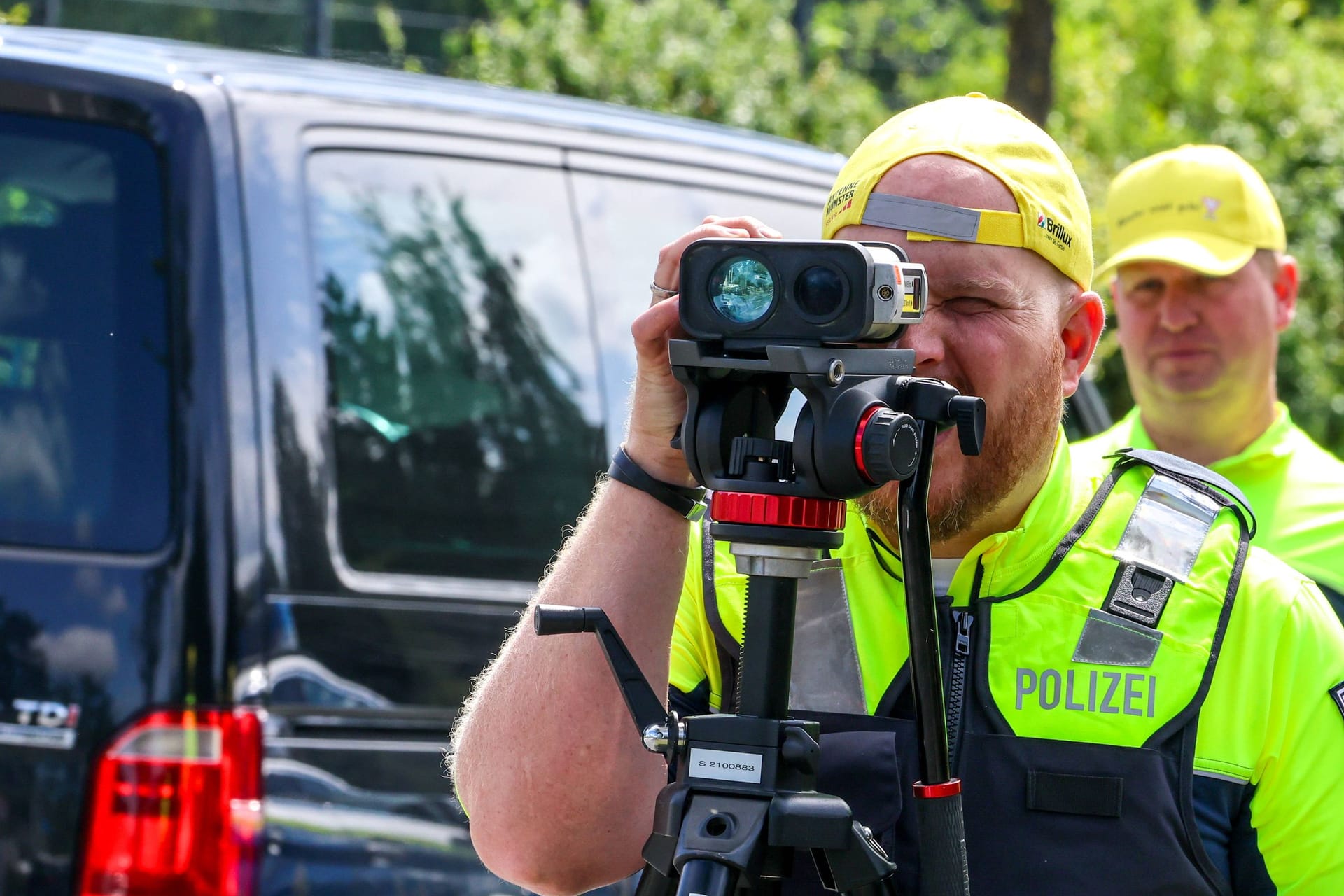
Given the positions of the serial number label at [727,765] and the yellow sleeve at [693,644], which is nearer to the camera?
the serial number label at [727,765]

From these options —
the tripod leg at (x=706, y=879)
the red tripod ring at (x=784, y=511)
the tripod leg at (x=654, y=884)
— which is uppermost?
the red tripod ring at (x=784, y=511)

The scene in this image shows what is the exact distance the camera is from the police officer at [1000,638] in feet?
5.58

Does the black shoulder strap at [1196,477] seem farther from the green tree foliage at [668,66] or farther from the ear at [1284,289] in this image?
the green tree foliage at [668,66]

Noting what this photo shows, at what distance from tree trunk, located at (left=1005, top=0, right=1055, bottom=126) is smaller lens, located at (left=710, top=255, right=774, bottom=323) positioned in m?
7.17

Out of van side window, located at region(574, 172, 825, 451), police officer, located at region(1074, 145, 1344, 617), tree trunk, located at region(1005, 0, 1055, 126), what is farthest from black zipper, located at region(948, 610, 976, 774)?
tree trunk, located at region(1005, 0, 1055, 126)

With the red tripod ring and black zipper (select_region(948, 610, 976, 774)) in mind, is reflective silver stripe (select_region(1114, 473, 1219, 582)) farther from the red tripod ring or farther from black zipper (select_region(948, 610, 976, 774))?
the red tripod ring

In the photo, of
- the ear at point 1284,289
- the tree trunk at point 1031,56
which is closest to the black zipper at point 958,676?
the ear at point 1284,289

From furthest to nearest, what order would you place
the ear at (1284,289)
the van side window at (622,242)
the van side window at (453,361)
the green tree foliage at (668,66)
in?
the green tree foliage at (668,66) < the ear at (1284,289) < the van side window at (622,242) < the van side window at (453,361)

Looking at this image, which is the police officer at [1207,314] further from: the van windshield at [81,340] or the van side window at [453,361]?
the van windshield at [81,340]

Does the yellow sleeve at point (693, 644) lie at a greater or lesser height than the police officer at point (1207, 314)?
lesser

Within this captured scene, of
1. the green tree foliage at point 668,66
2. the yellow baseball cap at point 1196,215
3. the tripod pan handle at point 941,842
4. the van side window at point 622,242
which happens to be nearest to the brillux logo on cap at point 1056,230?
the tripod pan handle at point 941,842

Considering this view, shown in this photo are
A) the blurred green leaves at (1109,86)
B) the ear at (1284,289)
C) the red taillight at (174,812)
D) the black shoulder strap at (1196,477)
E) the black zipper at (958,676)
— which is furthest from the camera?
the blurred green leaves at (1109,86)

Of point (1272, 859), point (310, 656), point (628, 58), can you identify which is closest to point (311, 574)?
point (310, 656)

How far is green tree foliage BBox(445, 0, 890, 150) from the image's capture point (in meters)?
10.6
